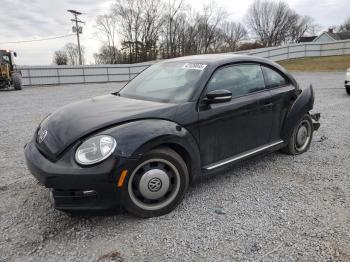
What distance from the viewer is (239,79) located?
340 cm

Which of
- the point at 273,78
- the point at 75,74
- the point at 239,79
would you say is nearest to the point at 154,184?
the point at 239,79

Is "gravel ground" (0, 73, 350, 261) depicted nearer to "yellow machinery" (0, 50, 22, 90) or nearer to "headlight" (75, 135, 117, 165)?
"headlight" (75, 135, 117, 165)

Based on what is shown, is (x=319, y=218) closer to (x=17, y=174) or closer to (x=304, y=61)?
(x=17, y=174)

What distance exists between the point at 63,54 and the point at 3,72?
54724mm

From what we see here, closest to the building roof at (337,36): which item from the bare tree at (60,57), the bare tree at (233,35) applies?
the bare tree at (233,35)

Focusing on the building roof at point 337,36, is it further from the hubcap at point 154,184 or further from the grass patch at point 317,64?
the hubcap at point 154,184

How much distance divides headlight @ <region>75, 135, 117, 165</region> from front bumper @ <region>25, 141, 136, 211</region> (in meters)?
0.05

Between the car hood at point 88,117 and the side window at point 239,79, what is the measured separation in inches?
27.1

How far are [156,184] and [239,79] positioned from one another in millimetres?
1690

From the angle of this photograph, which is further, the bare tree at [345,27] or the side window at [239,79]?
the bare tree at [345,27]

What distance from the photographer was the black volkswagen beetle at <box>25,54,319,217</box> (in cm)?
233

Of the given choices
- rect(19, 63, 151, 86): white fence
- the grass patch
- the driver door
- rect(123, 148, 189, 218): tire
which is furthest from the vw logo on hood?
the grass patch

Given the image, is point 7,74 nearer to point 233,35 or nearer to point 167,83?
point 167,83

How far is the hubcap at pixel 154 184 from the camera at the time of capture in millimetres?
2520
